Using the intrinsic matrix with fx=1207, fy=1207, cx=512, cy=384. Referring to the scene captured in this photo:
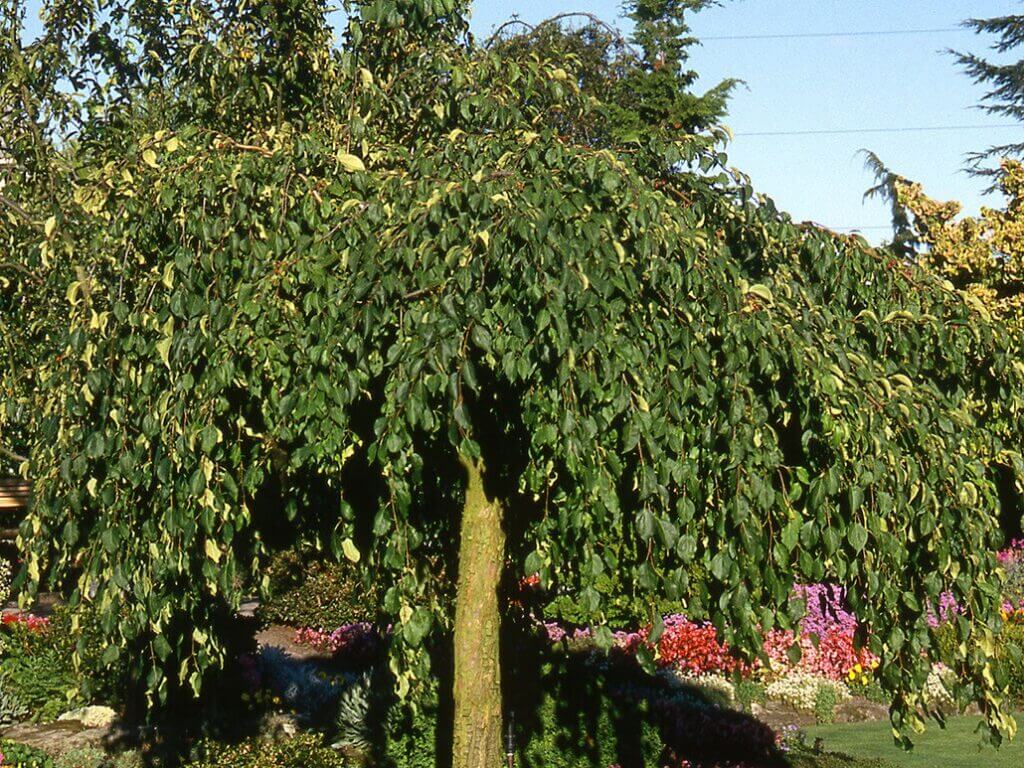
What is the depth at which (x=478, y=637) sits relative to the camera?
5762mm

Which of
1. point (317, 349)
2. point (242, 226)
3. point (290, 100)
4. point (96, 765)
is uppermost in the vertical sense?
point (290, 100)

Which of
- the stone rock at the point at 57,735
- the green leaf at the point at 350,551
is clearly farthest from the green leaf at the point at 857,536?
the stone rock at the point at 57,735

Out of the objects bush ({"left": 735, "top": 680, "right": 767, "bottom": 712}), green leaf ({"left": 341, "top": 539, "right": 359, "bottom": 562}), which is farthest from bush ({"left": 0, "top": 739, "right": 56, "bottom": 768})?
bush ({"left": 735, "top": 680, "right": 767, "bottom": 712})

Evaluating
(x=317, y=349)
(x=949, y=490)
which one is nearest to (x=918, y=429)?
(x=949, y=490)

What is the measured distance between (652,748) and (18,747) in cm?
Result: 453

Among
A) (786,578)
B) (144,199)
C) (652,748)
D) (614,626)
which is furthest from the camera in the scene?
(614,626)

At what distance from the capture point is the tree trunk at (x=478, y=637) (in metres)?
5.73

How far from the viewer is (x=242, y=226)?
A: 17.1ft

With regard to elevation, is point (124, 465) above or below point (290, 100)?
below

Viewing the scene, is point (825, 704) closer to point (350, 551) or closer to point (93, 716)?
point (93, 716)

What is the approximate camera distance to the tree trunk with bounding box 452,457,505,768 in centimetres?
573

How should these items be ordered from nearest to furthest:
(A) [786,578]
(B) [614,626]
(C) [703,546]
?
1. (A) [786,578]
2. (C) [703,546]
3. (B) [614,626]

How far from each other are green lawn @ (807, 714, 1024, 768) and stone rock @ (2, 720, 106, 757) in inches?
249

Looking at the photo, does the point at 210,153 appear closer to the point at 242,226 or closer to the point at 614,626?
the point at 242,226
